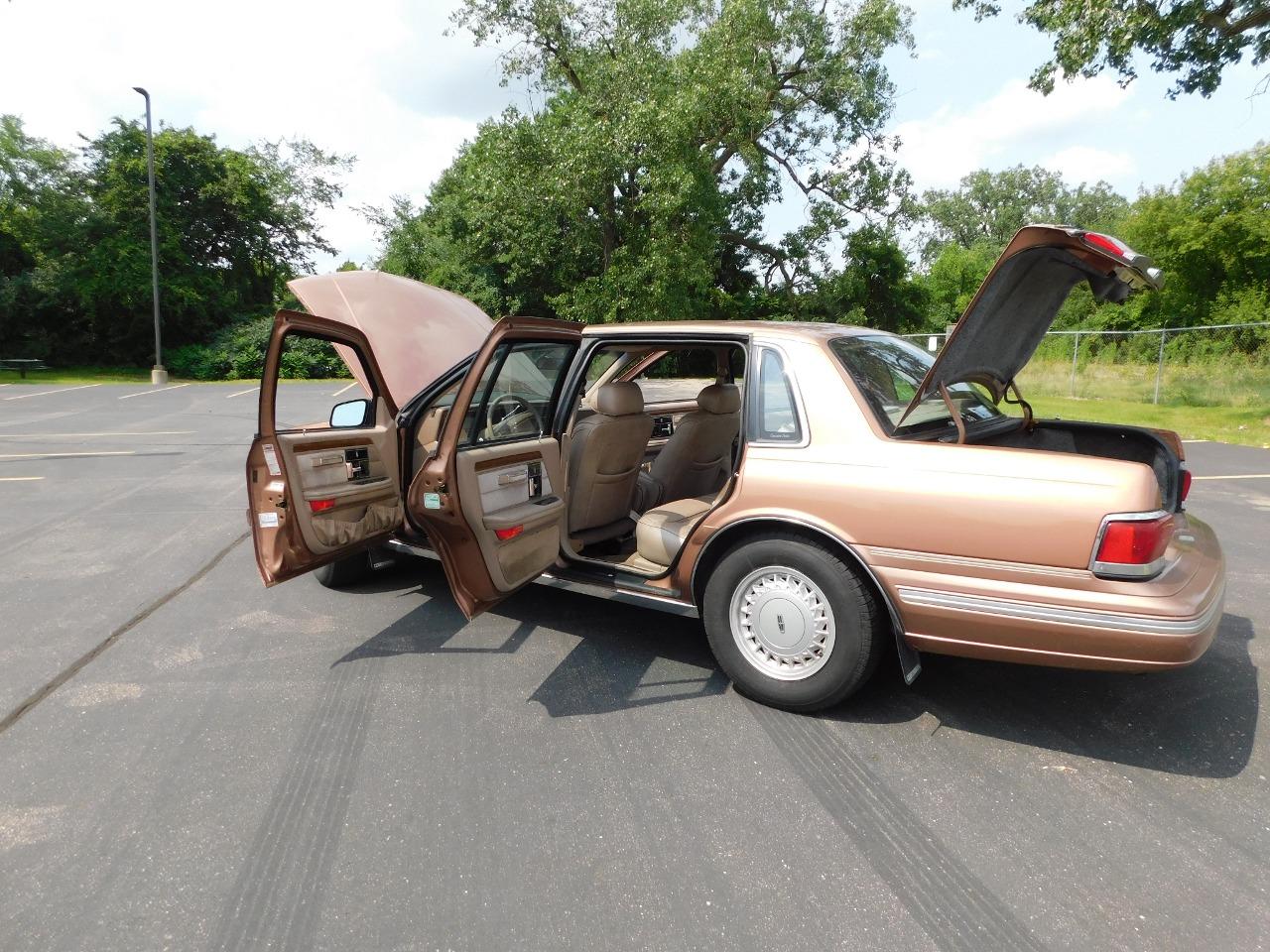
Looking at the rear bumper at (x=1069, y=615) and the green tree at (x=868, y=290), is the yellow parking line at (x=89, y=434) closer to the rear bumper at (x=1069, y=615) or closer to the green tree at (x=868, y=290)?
the rear bumper at (x=1069, y=615)

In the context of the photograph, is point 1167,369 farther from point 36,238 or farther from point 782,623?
point 36,238

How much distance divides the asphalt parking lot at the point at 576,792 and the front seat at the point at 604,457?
1.94 ft

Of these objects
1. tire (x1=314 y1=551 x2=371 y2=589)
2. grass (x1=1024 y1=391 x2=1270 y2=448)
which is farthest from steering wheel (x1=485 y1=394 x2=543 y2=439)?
grass (x1=1024 y1=391 x2=1270 y2=448)

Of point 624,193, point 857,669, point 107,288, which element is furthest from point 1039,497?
point 107,288

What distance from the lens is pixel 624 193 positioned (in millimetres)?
22734

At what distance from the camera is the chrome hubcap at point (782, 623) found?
3277 millimetres

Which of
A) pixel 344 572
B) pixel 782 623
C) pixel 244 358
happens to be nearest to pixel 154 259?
pixel 244 358

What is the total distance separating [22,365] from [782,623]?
124ft

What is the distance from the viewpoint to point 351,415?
4.68 metres

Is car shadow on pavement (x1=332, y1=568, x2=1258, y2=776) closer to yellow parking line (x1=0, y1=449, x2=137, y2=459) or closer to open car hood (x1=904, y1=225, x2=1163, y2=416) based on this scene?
open car hood (x1=904, y1=225, x2=1163, y2=416)

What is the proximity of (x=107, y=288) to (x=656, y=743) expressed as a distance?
1499 inches

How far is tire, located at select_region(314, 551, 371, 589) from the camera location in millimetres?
5082

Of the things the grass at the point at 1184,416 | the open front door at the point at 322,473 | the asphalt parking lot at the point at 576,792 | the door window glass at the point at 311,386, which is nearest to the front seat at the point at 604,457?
the asphalt parking lot at the point at 576,792

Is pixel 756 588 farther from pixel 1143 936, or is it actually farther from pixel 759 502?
pixel 1143 936
